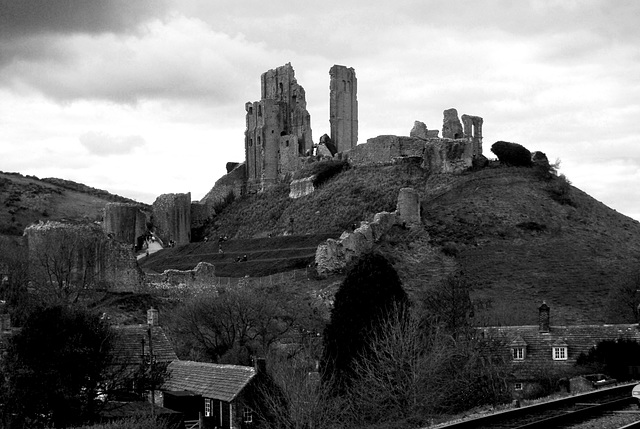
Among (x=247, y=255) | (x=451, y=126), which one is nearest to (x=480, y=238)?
(x=247, y=255)

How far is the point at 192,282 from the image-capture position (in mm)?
60906

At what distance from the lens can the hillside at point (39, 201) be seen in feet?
318

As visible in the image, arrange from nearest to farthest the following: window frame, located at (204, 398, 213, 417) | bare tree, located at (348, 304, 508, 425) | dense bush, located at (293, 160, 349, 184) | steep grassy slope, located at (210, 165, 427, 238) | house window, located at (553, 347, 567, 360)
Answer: bare tree, located at (348, 304, 508, 425) < window frame, located at (204, 398, 213, 417) < house window, located at (553, 347, 567, 360) < steep grassy slope, located at (210, 165, 427, 238) < dense bush, located at (293, 160, 349, 184)

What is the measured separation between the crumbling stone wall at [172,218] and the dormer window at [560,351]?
164ft

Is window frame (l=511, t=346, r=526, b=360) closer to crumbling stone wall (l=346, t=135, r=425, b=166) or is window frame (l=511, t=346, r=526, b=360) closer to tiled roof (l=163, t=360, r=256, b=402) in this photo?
tiled roof (l=163, t=360, r=256, b=402)

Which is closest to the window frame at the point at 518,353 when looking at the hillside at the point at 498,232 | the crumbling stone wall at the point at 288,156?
the hillside at the point at 498,232

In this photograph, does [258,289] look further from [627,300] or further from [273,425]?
[273,425]

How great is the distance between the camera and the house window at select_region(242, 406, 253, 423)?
32406 mm

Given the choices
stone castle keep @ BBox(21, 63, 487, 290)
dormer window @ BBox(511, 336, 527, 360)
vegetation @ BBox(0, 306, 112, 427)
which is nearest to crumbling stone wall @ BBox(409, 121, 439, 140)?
stone castle keep @ BBox(21, 63, 487, 290)

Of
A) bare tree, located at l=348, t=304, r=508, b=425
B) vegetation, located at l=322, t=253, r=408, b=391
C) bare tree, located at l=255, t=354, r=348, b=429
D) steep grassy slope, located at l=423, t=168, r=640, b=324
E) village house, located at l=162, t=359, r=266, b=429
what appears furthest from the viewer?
steep grassy slope, located at l=423, t=168, r=640, b=324

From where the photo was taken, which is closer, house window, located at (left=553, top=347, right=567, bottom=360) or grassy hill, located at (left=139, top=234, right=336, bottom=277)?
house window, located at (left=553, top=347, right=567, bottom=360)

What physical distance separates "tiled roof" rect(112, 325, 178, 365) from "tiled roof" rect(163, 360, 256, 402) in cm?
58

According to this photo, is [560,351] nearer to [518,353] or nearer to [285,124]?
[518,353]

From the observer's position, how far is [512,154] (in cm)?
8138
